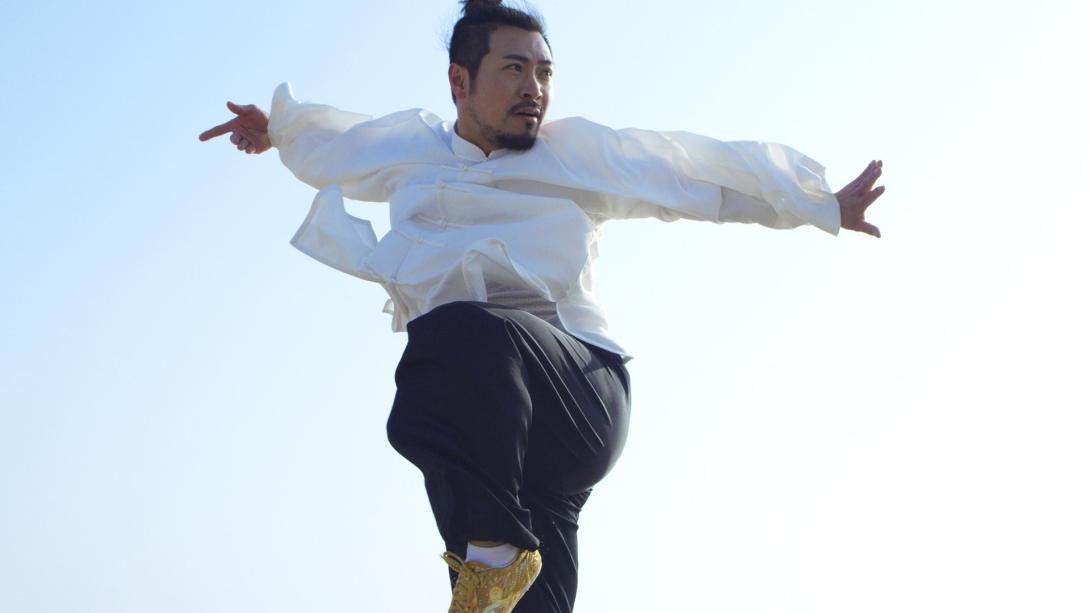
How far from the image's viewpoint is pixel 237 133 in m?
5.88

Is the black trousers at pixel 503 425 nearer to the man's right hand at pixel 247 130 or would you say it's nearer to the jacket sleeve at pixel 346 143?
the jacket sleeve at pixel 346 143

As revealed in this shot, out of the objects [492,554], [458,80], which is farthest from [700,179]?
[492,554]

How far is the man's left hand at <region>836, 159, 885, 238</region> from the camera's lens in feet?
17.2

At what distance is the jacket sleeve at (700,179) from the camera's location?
5254 millimetres

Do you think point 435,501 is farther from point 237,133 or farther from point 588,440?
point 237,133

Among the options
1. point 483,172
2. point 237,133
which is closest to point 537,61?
point 483,172

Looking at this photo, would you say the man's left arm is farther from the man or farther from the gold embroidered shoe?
the gold embroidered shoe

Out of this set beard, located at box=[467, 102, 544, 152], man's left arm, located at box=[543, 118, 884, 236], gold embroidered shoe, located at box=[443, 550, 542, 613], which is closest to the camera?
gold embroidered shoe, located at box=[443, 550, 542, 613]

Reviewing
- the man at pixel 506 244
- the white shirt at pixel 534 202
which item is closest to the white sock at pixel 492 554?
the man at pixel 506 244

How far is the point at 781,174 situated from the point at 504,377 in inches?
49.8

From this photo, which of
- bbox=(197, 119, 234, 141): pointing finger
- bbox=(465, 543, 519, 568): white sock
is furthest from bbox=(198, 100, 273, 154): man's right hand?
bbox=(465, 543, 519, 568): white sock

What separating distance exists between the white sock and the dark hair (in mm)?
1707

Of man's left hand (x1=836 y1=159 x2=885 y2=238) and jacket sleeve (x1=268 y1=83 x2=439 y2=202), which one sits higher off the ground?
jacket sleeve (x1=268 y1=83 x2=439 y2=202)

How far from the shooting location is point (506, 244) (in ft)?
16.7
